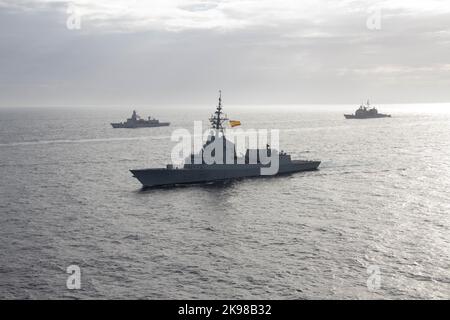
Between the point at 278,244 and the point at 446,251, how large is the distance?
14100 mm

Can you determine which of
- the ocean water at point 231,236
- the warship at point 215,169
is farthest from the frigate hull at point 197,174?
the ocean water at point 231,236

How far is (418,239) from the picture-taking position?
124 ft

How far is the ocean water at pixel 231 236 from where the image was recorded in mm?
28703

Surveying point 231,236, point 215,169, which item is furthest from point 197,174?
point 231,236

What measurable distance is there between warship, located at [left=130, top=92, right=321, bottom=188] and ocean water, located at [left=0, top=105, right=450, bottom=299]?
241 centimetres

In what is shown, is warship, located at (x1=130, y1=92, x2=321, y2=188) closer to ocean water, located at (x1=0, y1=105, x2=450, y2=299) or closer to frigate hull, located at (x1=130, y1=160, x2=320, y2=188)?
frigate hull, located at (x1=130, y1=160, x2=320, y2=188)

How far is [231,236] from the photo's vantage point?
3938cm

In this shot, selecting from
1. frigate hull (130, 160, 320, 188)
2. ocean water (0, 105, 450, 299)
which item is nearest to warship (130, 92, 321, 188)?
frigate hull (130, 160, 320, 188)

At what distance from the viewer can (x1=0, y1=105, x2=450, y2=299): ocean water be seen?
28.7 metres

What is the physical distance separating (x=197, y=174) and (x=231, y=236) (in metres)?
26.6

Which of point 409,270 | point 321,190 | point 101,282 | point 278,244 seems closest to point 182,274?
point 101,282

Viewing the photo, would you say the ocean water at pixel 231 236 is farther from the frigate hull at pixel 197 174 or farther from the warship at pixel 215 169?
the warship at pixel 215 169

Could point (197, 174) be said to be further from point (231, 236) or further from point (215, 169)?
point (231, 236)

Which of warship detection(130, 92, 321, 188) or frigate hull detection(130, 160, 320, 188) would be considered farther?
warship detection(130, 92, 321, 188)
